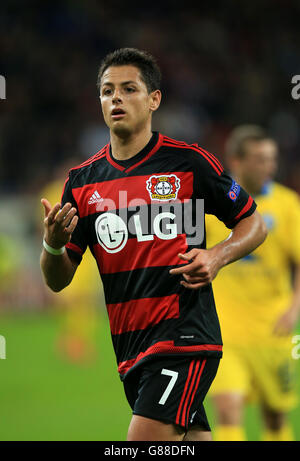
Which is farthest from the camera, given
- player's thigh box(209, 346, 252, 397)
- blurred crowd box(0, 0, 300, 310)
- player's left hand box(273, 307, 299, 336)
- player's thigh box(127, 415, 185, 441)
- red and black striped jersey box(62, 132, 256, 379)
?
blurred crowd box(0, 0, 300, 310)

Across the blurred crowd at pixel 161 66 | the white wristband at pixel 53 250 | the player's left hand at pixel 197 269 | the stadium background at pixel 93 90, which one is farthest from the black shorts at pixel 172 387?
the blurred crowd at pixel 161 66

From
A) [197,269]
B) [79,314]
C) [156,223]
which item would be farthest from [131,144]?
[79,314]

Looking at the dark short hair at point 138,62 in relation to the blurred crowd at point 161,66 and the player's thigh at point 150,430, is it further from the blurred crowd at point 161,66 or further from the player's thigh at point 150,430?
the blurred crowd at point 161,66

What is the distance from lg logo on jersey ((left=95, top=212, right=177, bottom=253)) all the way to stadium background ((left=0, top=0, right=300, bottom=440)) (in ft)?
29.9

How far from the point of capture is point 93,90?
60.1ft

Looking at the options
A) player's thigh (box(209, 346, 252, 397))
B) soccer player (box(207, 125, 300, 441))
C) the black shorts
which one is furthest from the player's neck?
player's thigh (box(209, 346, 252, 397))

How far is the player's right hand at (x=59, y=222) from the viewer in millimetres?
3535

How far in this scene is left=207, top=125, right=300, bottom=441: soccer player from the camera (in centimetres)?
588

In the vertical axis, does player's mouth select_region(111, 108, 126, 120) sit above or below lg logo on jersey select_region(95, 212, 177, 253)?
above

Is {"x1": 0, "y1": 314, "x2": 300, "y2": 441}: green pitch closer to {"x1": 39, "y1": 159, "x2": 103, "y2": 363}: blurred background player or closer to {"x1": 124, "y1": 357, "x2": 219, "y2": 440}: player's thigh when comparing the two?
{"x1": 39, "y1": 159, "x2": 103, "y2": 363}: blurred background player

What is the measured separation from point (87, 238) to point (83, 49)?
1535 centimetres

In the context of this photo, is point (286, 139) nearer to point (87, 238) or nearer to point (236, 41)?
point (236, 41)

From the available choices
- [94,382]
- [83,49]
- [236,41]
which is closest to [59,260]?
[94,382]

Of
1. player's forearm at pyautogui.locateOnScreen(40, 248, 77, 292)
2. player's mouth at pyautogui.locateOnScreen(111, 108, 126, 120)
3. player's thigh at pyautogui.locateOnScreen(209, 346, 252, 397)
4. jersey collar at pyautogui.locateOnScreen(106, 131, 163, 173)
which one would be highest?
A: player's mouth at pyautogui.locateOnScreen(111, 108, 126, 120)
